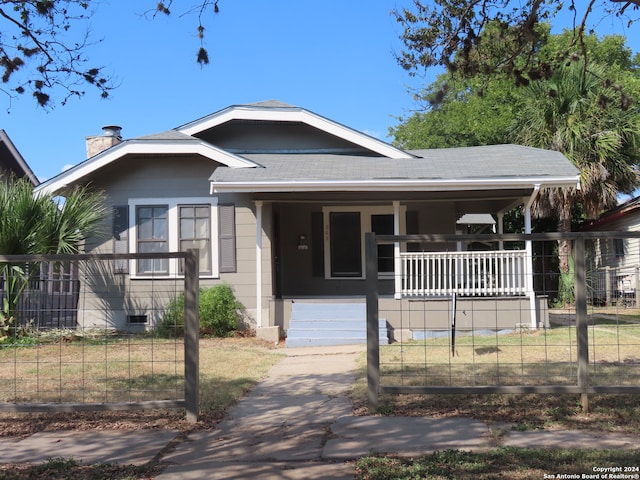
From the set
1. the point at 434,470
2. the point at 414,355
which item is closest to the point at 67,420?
the point at 434,470

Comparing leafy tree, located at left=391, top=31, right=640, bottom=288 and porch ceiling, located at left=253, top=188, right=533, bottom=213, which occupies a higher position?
leafy tree, located at left=391, top=31, right=640, bottom=288

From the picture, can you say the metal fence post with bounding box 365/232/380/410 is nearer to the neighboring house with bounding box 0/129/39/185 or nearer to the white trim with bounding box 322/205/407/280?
the white trim with bounding box 322/205/407/280

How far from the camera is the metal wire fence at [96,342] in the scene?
5.56m

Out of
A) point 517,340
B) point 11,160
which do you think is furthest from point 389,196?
point 11,160

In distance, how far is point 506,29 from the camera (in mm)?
7398

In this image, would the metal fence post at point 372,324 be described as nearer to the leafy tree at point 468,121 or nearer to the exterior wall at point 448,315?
the exterior wall at point 448,315

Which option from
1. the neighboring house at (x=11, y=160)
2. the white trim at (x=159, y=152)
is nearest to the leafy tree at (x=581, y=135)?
the white trim at (x=159, y=152)

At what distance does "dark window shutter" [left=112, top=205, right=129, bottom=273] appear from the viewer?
12.8 m

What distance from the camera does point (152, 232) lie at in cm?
1284

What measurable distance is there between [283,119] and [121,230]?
4304 millimetres

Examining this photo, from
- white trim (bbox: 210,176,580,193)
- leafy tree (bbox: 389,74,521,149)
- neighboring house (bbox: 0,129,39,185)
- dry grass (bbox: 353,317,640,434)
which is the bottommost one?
dry grass (bbox: 353,317,640,434)

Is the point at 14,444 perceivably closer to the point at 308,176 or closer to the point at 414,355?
the point at 414,355

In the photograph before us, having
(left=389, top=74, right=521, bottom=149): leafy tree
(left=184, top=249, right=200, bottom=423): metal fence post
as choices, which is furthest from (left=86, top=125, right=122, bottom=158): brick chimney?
(left=389, top=74, right=521, bottom=149): leafy tree

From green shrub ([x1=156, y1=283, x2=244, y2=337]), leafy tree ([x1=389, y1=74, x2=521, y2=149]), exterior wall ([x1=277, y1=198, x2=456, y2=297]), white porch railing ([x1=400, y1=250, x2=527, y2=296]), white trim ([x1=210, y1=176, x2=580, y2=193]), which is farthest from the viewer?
leafy tree ([x1=389, y1=74, x2=521, y2=149])
